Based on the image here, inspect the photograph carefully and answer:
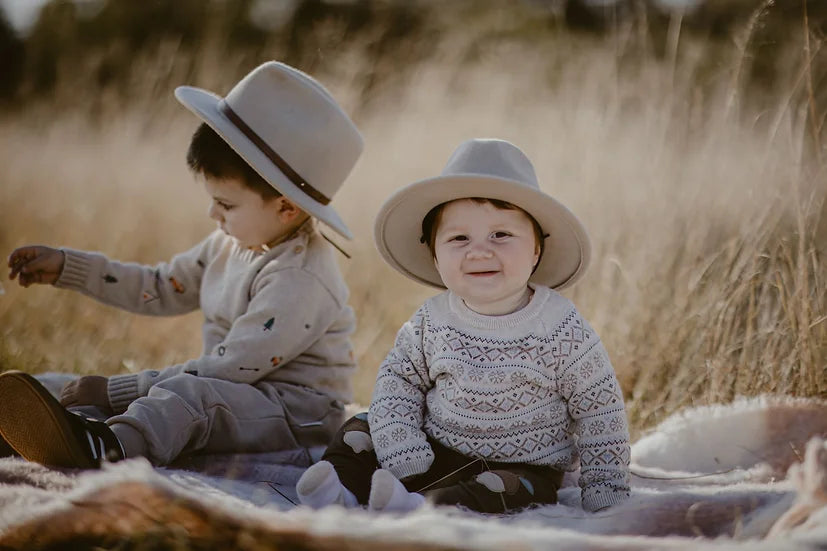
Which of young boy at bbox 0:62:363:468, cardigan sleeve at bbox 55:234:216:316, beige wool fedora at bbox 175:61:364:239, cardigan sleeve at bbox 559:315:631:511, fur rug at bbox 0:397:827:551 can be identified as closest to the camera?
fur rug at bbox 0:397:827:551

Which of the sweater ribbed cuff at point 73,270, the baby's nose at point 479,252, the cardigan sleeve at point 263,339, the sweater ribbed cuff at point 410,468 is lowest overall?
the sweater ribbed cuff at point 410,468

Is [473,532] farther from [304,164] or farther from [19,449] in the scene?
[304,164]

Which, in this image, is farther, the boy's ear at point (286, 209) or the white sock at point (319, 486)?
the boy's ear at point (286, 209)

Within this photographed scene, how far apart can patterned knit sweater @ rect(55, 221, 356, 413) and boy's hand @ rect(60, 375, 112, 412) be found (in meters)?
0.03

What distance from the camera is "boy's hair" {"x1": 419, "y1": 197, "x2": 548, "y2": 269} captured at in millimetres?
2146

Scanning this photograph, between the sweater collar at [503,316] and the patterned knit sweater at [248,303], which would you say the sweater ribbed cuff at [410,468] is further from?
the patterned knit sweater at [248,303]

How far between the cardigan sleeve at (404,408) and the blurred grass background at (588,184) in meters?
1.14

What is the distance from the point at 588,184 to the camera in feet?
13.4

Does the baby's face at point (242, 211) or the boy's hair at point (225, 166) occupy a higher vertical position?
the boy's hair at point (225, 166)

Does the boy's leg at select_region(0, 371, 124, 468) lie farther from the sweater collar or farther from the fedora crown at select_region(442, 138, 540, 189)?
the fedora crown at select_region(442, 138, 540, 189)

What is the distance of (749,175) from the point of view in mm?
3518

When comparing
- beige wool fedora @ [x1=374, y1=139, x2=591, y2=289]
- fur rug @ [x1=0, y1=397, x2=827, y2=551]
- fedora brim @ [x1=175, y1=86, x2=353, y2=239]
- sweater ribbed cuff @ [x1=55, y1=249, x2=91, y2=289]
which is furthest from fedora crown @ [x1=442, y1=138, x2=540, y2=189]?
sweater ribbed cuff @ [x1=55, y1=249, x2=91, y2=289]

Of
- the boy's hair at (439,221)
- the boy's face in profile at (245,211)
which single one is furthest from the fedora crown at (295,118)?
the boy's hair at (439,221)

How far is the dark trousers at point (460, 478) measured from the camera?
194cm
